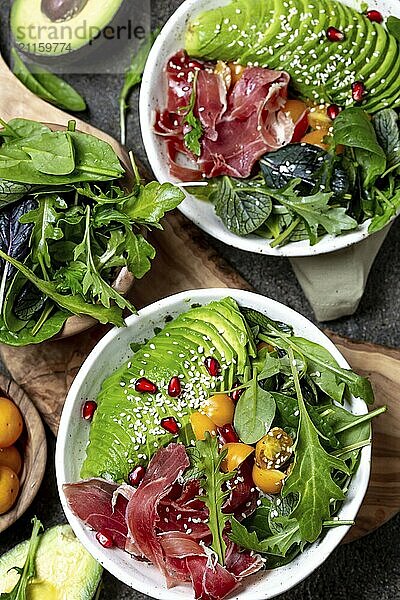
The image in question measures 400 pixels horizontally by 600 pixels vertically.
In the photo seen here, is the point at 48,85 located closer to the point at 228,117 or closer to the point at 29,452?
the point at 228,117

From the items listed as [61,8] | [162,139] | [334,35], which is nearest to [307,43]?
[334,35]

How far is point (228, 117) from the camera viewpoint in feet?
6.58

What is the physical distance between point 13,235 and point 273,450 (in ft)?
2.16

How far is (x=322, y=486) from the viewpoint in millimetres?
1738

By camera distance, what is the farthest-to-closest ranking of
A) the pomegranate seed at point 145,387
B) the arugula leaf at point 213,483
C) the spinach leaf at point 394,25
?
the spinach leaf at point 394,25 < the pomegranate seed at point 145,387 < the arugula leaf at point 213,483

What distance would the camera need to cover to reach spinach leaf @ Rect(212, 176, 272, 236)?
6.40 ft

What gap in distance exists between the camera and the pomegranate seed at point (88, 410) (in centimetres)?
189

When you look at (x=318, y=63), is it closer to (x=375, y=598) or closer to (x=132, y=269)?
(x=132, y=269)

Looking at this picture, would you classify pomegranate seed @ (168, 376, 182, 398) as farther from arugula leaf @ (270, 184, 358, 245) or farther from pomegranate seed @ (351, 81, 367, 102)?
pomegranate seed @ (351, 81, 367, 102)

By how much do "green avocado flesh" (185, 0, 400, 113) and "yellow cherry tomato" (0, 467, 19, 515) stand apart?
0.98 meters

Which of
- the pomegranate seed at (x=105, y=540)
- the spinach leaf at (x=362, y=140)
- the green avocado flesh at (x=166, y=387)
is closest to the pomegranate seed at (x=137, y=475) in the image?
the green avocado flesh at (x=166, y=387)

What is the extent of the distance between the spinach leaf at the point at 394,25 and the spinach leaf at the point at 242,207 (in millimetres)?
421

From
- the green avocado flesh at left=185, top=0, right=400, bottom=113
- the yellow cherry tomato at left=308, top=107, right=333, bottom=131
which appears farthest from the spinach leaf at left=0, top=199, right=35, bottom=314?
the yellow cherry tomato at left=308, top=107, right=333, bottom=131

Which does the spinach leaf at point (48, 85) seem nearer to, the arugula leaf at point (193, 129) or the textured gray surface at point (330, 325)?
the textured gray surface at point (330, 325)
